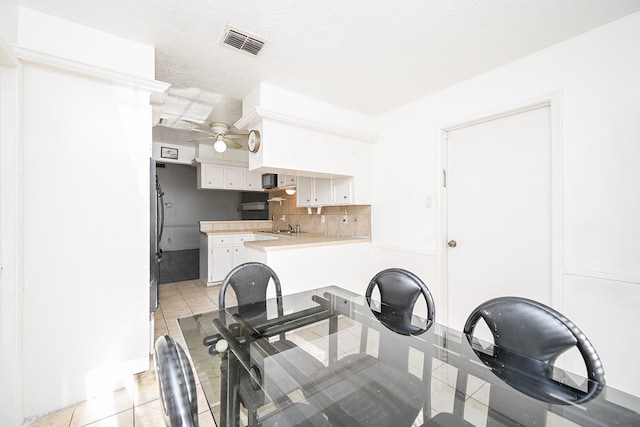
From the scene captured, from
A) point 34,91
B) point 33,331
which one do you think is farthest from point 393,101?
point 33,331

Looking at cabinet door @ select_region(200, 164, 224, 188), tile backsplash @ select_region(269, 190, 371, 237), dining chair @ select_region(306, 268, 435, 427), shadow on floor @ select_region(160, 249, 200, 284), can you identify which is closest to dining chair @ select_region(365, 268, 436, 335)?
dining chair @ select_region(306, 268, 435, 427)

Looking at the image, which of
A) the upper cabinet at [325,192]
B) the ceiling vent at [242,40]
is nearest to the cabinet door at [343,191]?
the upper cabinet at [325,192]

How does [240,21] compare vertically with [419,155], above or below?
above

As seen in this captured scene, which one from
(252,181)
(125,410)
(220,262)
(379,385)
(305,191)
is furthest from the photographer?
(252,181)

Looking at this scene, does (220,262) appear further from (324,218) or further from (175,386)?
(175,386)

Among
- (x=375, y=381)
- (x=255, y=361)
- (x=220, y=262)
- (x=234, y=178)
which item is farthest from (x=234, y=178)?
(x=375, y=381)

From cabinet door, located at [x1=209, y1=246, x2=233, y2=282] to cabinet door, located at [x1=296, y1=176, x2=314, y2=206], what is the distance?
1.66 m

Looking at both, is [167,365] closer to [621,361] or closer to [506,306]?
[506,306]

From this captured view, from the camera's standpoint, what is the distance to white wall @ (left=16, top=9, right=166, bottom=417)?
1.65 m

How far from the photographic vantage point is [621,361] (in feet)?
5.48

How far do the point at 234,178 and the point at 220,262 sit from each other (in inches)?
73.5

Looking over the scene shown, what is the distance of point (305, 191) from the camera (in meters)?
4.35

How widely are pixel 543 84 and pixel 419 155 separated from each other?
45.2 inches

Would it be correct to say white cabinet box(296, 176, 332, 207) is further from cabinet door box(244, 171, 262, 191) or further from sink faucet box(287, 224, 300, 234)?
cabinet door box(244, 171, 262, 191)
